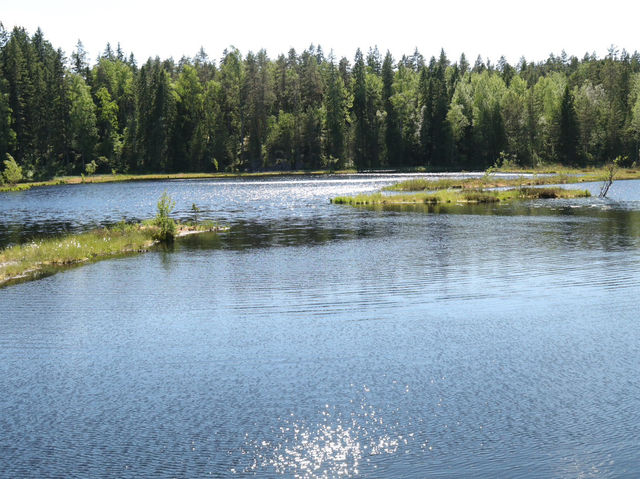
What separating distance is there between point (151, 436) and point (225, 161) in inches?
6039

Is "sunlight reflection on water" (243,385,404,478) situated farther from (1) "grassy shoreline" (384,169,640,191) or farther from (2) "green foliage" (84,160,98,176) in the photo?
(2) "green foliage" (84,160,98,176)

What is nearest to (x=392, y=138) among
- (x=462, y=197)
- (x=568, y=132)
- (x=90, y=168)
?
(x=568, y=132)

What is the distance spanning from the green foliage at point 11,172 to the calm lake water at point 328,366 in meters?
103

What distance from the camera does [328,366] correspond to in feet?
61.7

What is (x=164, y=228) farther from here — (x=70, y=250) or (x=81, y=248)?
(x=70, y=250)

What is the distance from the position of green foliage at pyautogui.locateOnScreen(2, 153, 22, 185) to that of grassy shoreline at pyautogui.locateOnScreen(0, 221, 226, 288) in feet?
299

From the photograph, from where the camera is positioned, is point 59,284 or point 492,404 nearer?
point 492,404

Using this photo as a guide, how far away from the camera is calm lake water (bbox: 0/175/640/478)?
13328mm

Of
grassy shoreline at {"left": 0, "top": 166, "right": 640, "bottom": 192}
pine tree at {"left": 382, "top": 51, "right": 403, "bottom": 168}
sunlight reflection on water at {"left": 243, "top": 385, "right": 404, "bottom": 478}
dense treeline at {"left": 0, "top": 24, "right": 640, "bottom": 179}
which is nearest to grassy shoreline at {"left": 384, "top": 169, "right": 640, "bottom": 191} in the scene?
grassy shoreline at {"left": 0, "top": 166, "right": 640, "bottom": 192}

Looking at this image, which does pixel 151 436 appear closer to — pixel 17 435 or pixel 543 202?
pixel 17 435

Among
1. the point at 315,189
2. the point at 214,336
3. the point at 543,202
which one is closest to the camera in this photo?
the point at 214,336

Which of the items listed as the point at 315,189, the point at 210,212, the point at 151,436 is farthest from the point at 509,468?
the point at 315,189

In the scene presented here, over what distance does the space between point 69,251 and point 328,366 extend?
89.3 feet

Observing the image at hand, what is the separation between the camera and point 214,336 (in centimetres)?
2209
